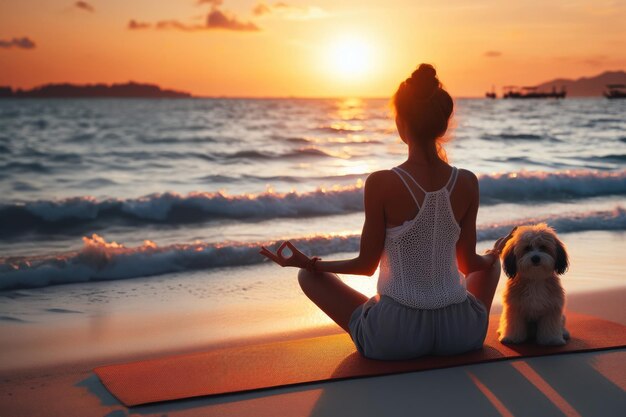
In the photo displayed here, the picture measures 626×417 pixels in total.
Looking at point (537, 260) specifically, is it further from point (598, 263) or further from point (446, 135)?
point (598, 263)

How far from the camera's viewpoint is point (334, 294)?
13.1 feet

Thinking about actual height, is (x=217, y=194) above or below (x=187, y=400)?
above

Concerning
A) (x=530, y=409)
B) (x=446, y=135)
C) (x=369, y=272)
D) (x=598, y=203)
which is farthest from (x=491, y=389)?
(x=598, y=203)

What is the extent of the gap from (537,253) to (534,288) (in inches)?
9.4

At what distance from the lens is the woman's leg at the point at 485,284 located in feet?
13.4

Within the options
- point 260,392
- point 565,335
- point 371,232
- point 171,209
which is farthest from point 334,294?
point 171,209

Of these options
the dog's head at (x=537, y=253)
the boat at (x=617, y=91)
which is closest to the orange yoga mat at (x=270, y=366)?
the dog's head at (x=537, y=253)

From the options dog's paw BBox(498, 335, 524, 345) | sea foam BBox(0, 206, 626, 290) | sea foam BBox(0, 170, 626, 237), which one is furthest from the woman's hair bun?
sea foam BBox(0, 170, 626, 237)

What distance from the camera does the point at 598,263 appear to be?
Result: 22.5 ft

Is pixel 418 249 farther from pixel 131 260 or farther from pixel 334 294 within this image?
pixel 131 260

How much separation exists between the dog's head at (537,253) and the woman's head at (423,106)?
72 centimetres

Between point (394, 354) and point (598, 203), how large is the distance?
868cm

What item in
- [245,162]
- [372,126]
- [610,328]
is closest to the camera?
[610,328]

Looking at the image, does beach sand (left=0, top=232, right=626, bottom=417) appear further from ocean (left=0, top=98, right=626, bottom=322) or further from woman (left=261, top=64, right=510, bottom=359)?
ocean (left=0, top=98, right=626, bottom=322)
